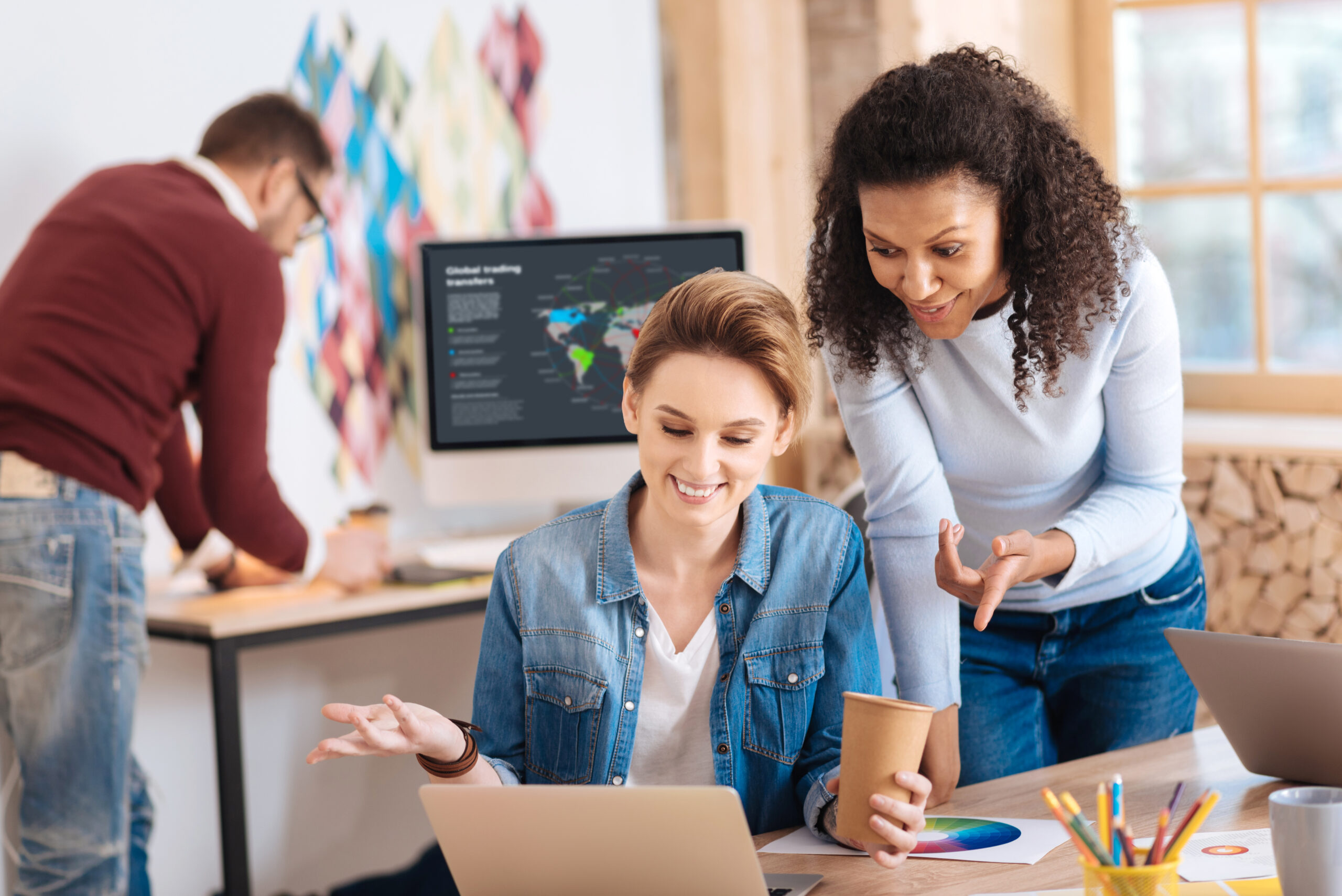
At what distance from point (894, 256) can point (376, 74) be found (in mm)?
2013

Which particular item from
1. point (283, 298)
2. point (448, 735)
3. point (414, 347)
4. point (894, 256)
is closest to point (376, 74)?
point (414, 347)

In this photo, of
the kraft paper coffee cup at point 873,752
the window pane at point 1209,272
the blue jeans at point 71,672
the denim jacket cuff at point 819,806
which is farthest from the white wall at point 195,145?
the kraft paper coffee cup at point 873,752

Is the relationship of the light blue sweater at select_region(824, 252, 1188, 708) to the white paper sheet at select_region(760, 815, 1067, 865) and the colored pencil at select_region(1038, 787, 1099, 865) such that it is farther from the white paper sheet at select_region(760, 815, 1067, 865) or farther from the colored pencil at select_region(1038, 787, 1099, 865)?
the colored pencil at select_region(1038, 787, 1099, 865)

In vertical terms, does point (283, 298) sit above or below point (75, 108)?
below

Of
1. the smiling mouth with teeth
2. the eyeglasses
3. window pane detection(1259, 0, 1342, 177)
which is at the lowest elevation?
the smiling mouth with teeth

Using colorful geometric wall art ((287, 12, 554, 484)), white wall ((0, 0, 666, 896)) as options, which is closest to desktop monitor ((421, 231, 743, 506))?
colorful geometric wall art ((287, 12, 554, 484))

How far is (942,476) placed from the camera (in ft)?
5.25

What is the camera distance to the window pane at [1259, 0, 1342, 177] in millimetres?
3074

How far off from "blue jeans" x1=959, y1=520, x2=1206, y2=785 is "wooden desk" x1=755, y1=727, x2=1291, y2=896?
12 cm

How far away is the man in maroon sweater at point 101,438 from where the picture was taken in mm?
2146

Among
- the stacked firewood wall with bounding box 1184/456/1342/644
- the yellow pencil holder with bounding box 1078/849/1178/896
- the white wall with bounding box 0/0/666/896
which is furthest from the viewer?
the stacked firewood wall with bounding box 1184/456/1342/644

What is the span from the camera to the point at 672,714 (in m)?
1.44

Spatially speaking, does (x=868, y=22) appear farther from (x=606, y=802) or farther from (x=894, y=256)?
(x=606, y=802)

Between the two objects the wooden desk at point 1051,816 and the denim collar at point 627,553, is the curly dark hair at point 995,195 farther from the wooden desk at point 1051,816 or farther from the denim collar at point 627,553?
the wooden desk at point 1051,816
